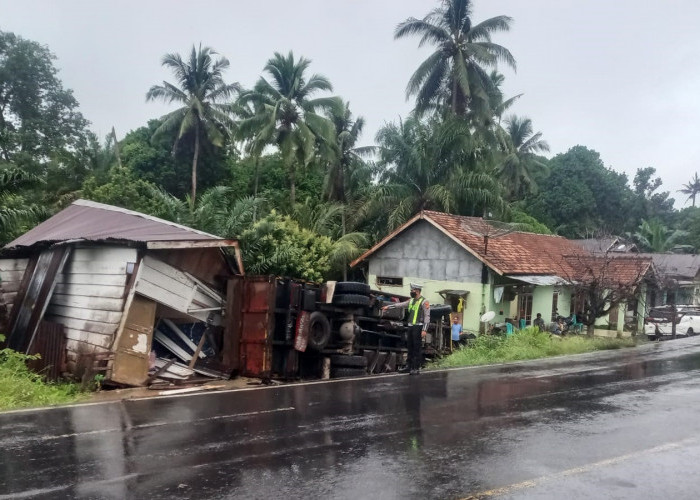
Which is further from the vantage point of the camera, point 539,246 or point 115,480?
point 539,246

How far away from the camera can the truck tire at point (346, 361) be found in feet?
45.5

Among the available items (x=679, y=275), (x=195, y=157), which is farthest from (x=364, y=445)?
(x=679, y=275)

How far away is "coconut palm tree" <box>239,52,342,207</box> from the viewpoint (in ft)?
109

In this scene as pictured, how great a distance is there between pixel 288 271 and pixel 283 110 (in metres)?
14.9

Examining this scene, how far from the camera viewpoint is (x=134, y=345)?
448 inches

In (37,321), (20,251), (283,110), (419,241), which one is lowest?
(37,321)

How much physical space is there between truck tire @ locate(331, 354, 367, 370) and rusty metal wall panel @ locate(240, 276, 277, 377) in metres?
1.81

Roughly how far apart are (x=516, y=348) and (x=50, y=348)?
465 inches

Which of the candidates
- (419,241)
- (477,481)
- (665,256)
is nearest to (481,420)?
(477,481)

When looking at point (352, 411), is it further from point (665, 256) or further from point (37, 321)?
point (665, 256)

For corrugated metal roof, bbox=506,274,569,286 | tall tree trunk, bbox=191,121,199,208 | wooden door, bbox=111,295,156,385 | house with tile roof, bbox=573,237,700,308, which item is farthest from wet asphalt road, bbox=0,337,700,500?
house with tile roof, bbox=573,237,700,308

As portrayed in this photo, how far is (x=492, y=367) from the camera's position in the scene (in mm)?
15148

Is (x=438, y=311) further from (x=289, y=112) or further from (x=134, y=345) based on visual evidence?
(x=289, y=112)

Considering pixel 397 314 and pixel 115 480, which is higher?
pixel 397 314
